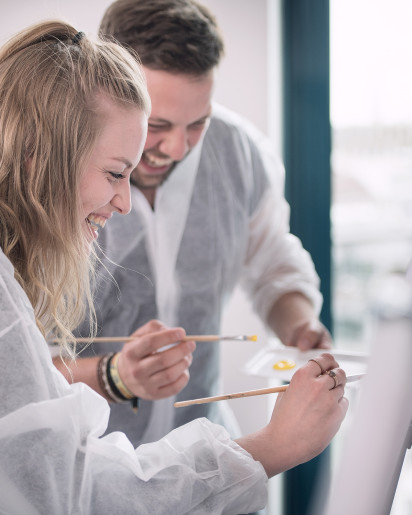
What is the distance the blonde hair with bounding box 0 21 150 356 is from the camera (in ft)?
2.62

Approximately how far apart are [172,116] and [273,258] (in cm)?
55

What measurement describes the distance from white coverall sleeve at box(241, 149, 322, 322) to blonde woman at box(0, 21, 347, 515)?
0.70 meters

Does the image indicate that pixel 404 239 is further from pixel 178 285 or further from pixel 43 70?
pixel 43 70

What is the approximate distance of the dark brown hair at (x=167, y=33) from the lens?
119 centimetres

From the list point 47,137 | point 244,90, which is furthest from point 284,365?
point 244,90

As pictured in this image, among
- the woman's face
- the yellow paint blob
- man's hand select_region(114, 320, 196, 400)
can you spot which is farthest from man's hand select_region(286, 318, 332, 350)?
the woman's face

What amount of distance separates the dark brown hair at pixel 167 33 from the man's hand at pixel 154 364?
0.52 metres

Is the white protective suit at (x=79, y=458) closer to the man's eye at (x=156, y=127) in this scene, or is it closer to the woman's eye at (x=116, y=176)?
the woman's eye at (x=116, y=176)

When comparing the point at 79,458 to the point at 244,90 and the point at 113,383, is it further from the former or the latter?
the point at 244,90

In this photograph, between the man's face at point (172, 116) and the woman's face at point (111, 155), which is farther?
the man's face at point (172, 116)

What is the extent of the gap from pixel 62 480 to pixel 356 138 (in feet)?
5.60

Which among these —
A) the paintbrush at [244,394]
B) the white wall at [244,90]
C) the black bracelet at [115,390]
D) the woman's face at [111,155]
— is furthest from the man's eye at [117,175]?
the white wall at [244,90]

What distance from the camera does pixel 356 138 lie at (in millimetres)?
2096

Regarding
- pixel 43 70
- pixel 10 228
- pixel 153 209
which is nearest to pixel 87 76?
pixel 43 70
